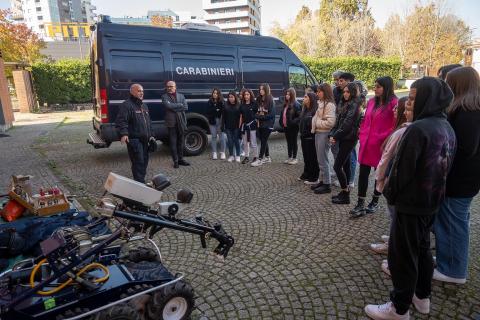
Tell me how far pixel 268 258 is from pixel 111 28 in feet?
20.4

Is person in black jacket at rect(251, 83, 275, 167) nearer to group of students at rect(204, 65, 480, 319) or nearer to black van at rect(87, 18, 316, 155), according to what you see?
black van at rect(87, 18, 316, 155)

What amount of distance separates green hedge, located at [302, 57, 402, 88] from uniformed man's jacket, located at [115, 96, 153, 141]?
68.2ft

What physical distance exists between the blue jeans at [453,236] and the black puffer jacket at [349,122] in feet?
6.56

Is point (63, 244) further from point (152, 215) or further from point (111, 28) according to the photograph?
point (111, 28)

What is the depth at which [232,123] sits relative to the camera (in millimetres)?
8016

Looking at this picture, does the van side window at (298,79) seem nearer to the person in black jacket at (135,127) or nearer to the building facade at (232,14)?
the person in black jacket at (135,127)

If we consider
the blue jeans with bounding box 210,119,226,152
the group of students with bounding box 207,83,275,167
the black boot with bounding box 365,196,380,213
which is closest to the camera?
the black boot with bounding box 365,196,380,213

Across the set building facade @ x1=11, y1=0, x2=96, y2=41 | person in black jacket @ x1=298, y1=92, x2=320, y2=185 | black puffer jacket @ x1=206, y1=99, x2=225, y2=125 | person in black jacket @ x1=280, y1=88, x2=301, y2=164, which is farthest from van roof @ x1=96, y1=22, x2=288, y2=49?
building facade @ x1=11, y1=0, x2=96, y2=41

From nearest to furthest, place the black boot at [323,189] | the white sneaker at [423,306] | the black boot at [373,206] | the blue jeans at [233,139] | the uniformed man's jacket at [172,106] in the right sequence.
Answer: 1. the white sneaker at [423,306]
2. the black boot at [373,206]
3. the black boot at [323,189]
4. the uniformed man's jacket at [172,106]
5. the blue jeans at [233,139]

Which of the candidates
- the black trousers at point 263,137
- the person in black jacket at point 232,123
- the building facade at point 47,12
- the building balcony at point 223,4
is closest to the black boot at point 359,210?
the black trousers at point 263,137

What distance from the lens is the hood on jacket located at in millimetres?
2326

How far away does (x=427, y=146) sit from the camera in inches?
89.9

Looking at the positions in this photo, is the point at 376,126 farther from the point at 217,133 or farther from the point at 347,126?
the point at 217,133

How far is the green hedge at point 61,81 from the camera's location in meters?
19.1
